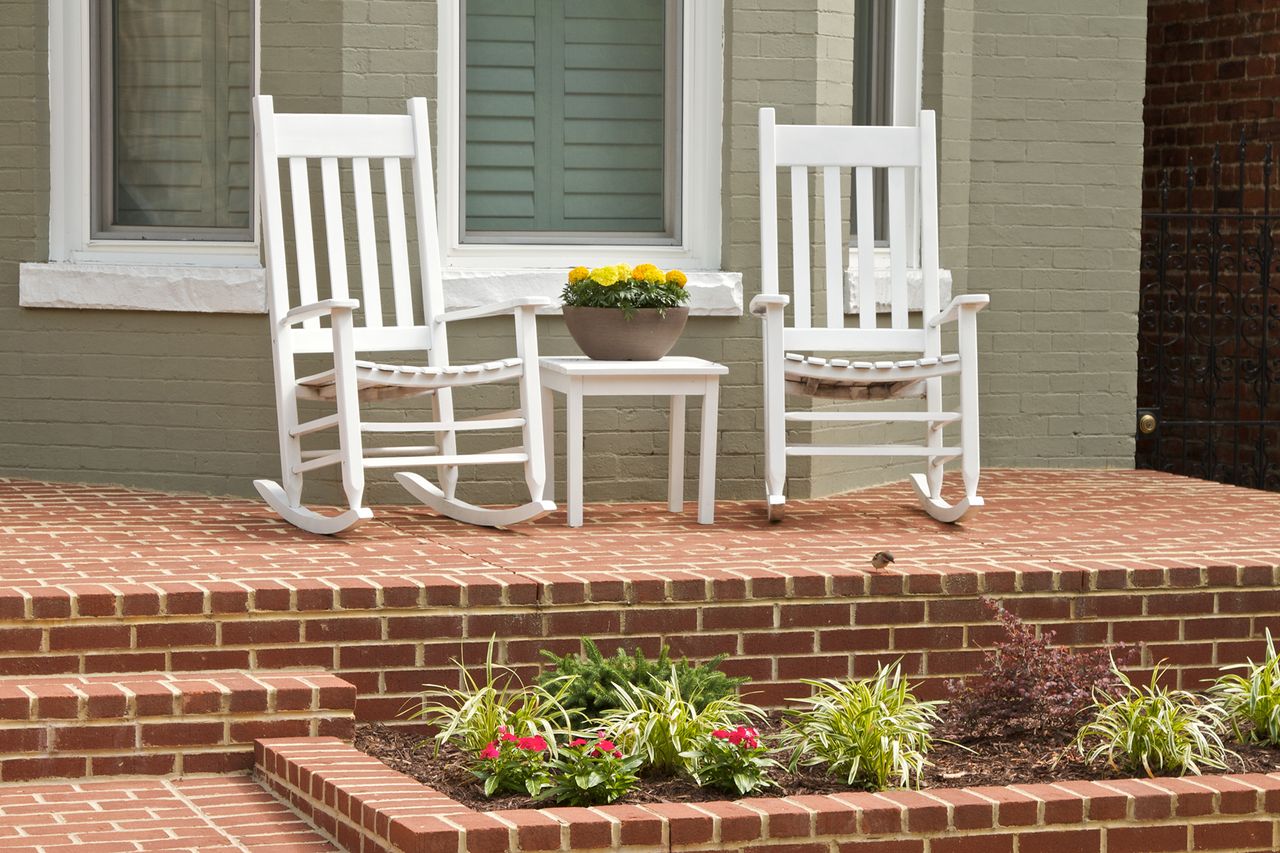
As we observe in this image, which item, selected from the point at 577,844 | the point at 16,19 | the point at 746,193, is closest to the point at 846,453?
the point at 746,193

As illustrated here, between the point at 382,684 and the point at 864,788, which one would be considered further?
the point at 382,684

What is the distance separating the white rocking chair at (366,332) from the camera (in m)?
4.54

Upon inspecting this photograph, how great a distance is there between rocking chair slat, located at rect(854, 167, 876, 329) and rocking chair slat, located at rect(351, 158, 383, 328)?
1.43 meters

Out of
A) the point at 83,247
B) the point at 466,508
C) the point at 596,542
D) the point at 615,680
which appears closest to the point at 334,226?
the point at 466,508

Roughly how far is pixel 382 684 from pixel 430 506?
1.39 m

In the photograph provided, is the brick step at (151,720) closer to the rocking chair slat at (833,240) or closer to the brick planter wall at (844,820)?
the brick planter wall at (844,820)

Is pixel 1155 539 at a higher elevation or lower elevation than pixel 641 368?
lower

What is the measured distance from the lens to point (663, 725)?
10.5ft

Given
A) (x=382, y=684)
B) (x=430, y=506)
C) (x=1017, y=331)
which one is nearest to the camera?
(x=382, y=684)

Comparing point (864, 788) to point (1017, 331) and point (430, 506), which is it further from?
point (1017, 331)

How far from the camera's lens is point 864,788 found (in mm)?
3195

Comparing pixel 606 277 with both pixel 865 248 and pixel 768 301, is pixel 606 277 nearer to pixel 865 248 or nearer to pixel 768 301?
pixel 768 301

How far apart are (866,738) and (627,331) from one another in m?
1.94

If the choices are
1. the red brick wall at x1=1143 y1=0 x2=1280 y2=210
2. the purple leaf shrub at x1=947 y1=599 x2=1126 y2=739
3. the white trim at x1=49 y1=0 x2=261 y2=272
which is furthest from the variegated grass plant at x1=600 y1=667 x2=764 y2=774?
the red brick wall at x1=1143 y1=0 x2=1280 y2=210
